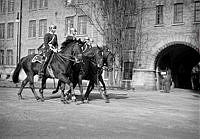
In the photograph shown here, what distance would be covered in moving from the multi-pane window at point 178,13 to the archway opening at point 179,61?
2228 mm

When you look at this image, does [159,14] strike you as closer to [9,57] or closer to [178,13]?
[178,13]

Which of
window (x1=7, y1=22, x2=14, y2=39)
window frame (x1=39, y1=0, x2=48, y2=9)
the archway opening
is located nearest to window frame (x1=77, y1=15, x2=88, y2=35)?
window frame (x1=39, y1=0, x2=48, y2=9)

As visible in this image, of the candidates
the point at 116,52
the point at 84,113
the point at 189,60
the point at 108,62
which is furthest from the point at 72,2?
the point at 84,113

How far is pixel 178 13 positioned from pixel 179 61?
6.51 m

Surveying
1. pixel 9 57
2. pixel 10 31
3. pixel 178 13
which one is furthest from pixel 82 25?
pixel 9 57

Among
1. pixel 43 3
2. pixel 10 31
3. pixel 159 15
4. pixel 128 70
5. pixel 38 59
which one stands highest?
Answer: pixel 43 3

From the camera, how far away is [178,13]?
89.6 ft

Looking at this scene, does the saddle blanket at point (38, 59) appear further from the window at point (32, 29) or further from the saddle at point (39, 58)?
the window at point (32, 29)

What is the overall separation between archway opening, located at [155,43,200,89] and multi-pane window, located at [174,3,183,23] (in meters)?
2.23

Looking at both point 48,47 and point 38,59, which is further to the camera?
point 38,59

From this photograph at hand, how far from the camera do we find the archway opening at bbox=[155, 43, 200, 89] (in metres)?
28.7

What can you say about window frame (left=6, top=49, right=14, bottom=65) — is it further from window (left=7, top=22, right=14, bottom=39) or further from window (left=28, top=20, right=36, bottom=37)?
window (left=28, top=20, right=36, bottom=37)

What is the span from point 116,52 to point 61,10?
404 inches

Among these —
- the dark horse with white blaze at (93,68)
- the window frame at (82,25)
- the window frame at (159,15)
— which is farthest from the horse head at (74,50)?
the window frame at (82,25)
